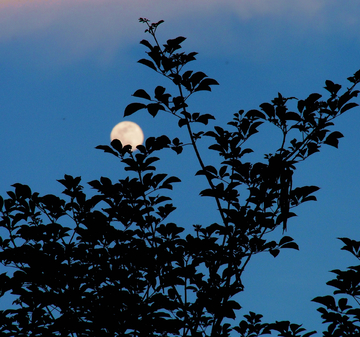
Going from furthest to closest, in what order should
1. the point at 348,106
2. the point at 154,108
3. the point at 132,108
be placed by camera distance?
the point at 348,106 < the point at 154,108 < the point at 132,108

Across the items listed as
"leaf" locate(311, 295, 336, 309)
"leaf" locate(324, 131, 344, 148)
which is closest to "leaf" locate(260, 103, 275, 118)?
"leaf" locate(324, 131, 344, 148)

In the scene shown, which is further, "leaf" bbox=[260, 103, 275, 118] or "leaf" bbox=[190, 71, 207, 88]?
"leaf" bbox=[260, 103, 275, 118]

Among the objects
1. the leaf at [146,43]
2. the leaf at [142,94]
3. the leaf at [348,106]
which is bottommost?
the leaf at [348,106]

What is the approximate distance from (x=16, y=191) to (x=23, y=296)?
1161 mm

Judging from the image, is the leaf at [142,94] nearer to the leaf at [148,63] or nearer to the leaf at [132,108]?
the leaf at [132,108]

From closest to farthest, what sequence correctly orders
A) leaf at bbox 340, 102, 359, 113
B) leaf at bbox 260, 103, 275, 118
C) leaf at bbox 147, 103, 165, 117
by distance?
leaf at bbox 147, 103, 165, 117 < leaf at bbox 340, 102, 359, 113 < leaf at bbox 260, 103, 275, 118

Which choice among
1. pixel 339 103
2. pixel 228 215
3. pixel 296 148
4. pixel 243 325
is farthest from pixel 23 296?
pixel 339 103

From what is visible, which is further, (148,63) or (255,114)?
(255,114)

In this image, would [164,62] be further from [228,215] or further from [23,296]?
[23,296]

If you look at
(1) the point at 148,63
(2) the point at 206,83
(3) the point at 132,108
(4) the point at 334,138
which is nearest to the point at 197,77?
(2) the point at 206,83

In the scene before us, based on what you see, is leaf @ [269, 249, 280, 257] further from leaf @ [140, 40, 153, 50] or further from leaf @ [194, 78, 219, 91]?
leaf @ [140, 40, 153, 50]

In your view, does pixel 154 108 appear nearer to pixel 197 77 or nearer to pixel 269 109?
pixel 197 77

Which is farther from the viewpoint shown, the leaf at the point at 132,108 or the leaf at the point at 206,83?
the leaf at the point at 206,83

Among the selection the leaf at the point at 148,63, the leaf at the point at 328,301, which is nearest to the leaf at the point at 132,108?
the leaf at the point at 148,63
